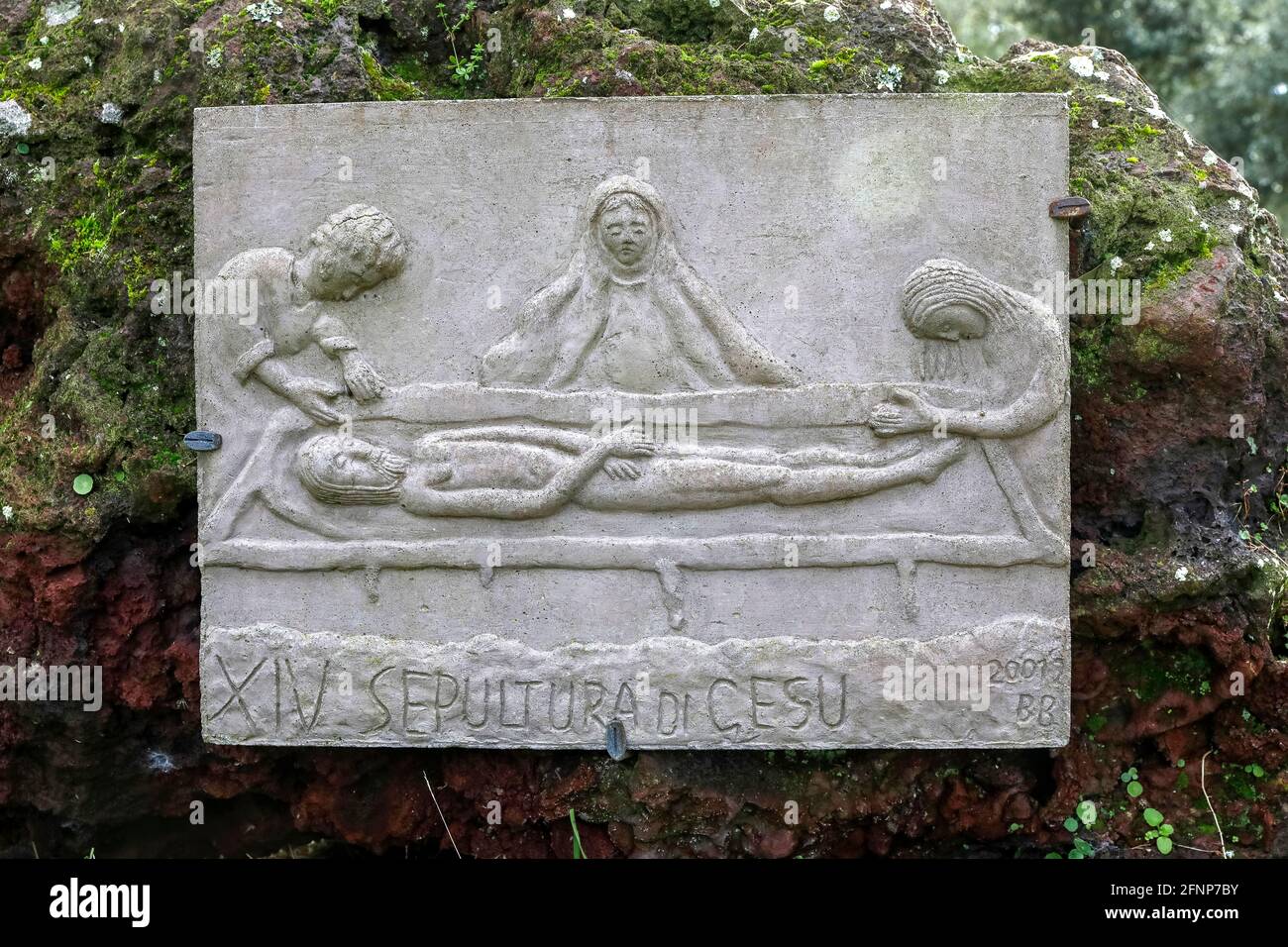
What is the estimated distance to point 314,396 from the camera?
14.8 feet

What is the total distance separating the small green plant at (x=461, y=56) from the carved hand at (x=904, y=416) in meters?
2.23

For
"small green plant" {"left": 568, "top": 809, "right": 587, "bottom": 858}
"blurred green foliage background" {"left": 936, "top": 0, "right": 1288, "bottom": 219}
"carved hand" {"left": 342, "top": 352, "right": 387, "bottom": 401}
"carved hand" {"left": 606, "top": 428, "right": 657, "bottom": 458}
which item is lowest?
"small green plant" {"left": 568, "top": 809, "right": 587, "bottom": 858}

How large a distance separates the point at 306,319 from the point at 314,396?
0.92ft

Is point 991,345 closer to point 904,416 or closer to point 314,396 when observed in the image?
point 904,416

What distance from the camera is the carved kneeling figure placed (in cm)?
442

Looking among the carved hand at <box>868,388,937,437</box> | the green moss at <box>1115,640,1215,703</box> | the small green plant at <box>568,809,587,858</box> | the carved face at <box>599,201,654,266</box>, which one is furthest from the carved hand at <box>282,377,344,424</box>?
the green moss at <box>1115,640,1215,703</box>

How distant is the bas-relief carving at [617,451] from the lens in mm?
4430

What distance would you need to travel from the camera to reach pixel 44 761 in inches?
197

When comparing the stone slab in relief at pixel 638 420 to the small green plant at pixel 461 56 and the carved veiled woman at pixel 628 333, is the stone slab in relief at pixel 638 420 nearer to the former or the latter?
the carved veiled woman at pixel 628 333

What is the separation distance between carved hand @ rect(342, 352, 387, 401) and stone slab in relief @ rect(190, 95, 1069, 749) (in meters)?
0.01

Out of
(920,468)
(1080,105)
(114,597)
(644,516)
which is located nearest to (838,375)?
(920,468)

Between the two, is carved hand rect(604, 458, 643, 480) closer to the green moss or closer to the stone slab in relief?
the stone slab in relief

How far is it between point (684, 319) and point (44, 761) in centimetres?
310

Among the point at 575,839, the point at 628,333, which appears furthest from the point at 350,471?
the point at 575,839
